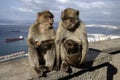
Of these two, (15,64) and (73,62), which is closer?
(73,62)

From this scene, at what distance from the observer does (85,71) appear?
4.41 meters

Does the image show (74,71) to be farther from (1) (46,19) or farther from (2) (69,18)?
(1) (46,19)

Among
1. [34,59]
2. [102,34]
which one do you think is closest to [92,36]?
[102,34]

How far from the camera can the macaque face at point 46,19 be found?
12.1 ft

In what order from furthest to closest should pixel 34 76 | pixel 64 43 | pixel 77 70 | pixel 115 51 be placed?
pixel 115 51, pixel 77 70, pixel 64 43, pixel 34 76

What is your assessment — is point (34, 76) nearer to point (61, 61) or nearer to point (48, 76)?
point (48, 76)

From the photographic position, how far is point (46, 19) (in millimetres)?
3697

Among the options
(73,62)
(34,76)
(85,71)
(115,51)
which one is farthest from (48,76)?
(115,51)

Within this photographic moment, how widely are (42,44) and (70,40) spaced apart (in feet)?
1.48

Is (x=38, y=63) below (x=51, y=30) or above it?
below

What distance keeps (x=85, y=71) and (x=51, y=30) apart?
3.56 ft

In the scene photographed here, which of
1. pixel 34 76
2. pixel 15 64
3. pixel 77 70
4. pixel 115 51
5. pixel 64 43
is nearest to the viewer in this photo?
pixel 34 76

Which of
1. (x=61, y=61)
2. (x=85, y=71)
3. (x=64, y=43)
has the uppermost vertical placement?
(x=64, y=43)

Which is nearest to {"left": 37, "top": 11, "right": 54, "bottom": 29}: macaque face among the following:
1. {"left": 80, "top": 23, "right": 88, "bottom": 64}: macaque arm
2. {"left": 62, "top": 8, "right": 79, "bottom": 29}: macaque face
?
{"left": 62, "top": 8, "right": 79, "bottom": 29}: macaque face
